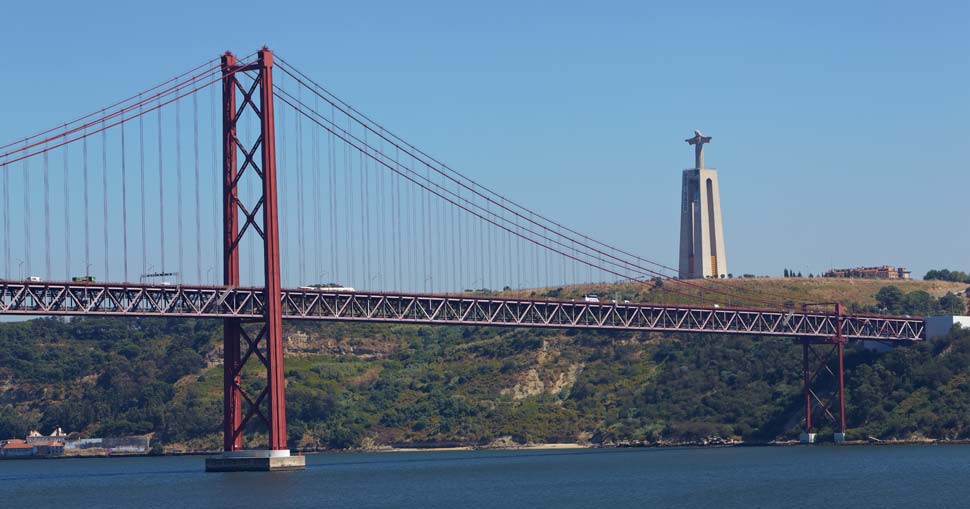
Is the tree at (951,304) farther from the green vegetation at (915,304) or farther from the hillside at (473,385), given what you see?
the hillside at (473,385)

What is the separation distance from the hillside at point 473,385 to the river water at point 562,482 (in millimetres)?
13726

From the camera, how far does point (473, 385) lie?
146m

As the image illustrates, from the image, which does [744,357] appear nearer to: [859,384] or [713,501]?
[859,384]

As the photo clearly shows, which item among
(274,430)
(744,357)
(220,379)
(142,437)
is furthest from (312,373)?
(274,430)

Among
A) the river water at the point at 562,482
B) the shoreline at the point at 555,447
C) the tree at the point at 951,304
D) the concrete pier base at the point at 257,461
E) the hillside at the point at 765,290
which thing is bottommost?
the shoreline at the point at 555,447

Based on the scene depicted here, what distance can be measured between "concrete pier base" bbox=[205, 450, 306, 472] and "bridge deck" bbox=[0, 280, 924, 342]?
7.43m

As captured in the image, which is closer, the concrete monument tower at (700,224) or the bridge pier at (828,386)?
the bridge pier at (828,386)

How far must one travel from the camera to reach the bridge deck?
249 ft

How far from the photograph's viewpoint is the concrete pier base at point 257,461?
80750 mm

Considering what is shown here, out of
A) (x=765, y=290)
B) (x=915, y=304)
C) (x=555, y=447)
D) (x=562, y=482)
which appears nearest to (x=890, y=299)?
(x=915, y=304)

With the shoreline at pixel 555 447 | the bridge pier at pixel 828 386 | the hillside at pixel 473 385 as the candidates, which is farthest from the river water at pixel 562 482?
the hillside at pixel 473 385

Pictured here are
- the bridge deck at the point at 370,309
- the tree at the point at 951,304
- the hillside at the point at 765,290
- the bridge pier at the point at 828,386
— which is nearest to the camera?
the bridge deck at the point at 370,309

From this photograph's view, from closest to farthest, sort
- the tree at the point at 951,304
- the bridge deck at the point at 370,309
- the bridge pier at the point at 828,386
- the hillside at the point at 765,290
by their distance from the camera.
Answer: the bridge deck at the point at 370,309, the bridge pier at the point at 828,386, the hillside at the point at 765,290, the tree at the point at 951,304

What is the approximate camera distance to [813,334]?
11269 cm
